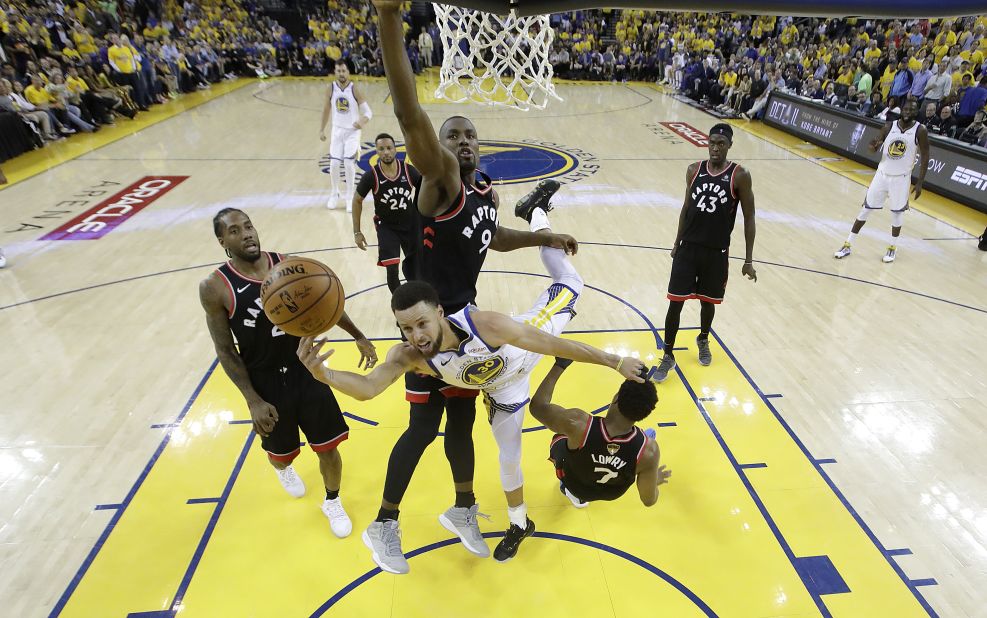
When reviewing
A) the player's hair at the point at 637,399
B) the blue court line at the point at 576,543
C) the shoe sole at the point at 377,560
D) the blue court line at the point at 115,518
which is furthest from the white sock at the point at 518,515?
the blue court line at the point at 115,518

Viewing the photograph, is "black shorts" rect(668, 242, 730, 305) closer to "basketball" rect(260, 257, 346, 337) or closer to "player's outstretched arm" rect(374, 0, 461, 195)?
"player's outstretched arm" rect(374, 0, 461, 195)

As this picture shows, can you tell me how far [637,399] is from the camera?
2678 mm

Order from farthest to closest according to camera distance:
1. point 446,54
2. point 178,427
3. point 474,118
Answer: point 474,118 → point 446,54 → point 178,427

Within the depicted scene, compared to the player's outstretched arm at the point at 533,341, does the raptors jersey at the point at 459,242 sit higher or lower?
higher

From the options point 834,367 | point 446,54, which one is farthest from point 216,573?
point 446,54

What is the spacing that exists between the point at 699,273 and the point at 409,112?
3.27 metres

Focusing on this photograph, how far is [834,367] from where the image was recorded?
490 cm

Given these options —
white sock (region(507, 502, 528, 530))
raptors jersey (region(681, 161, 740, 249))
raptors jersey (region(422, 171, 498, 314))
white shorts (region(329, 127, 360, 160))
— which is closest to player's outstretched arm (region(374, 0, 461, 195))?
raptors jersey (region(422, 171, 498, 314))

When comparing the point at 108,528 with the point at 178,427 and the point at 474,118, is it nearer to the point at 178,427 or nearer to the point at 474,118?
the point at 178,427

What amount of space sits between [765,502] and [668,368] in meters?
1.40

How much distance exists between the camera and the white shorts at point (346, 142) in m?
8.15

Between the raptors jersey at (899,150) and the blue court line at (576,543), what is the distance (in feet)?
19.8

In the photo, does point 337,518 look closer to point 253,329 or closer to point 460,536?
point 460,536

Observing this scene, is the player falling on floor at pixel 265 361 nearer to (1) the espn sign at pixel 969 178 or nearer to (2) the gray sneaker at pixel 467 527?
(2) the gray sneaker at pixel 467 527
